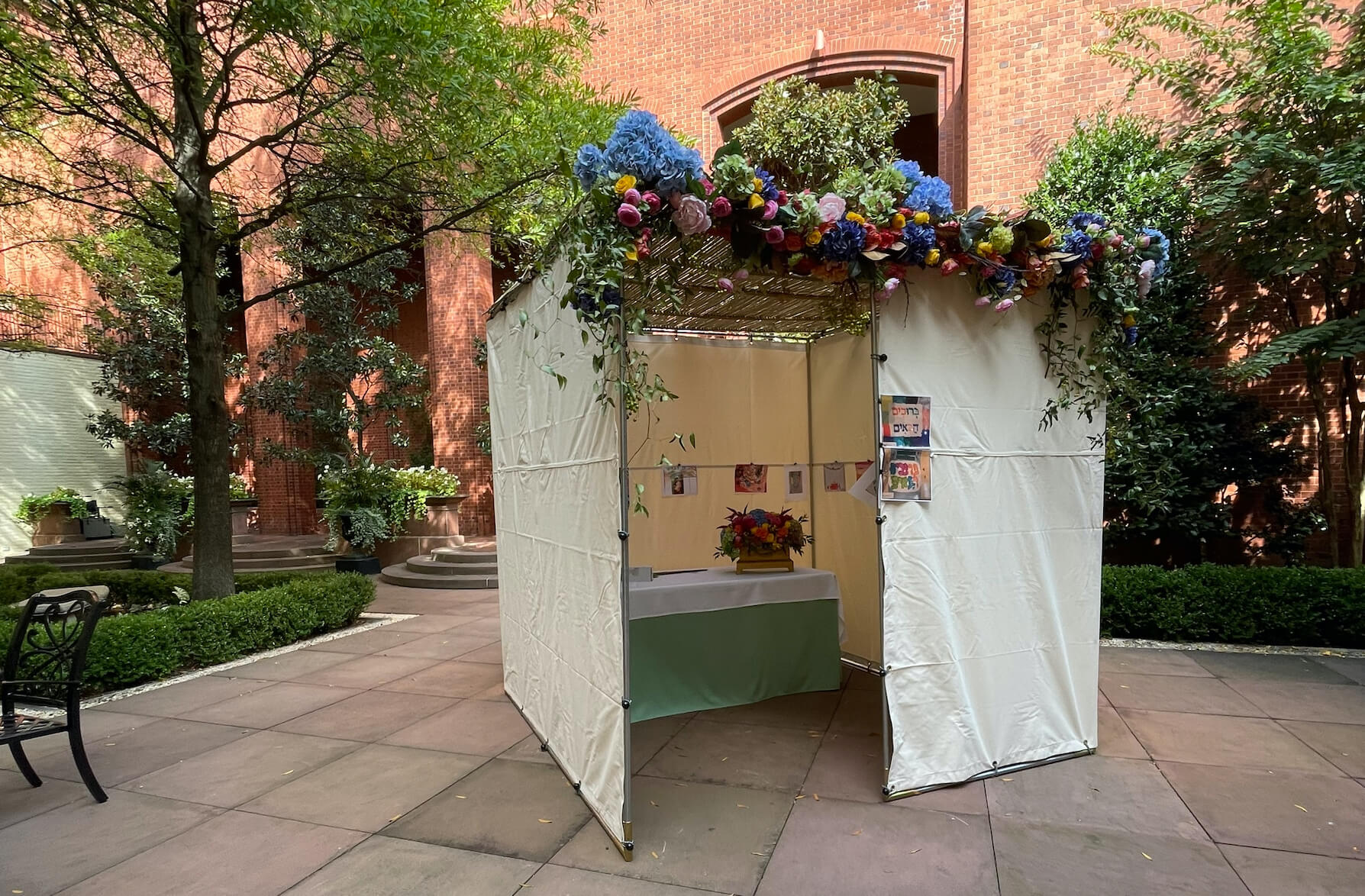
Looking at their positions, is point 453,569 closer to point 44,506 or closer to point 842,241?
point 842,241

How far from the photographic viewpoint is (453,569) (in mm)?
11102

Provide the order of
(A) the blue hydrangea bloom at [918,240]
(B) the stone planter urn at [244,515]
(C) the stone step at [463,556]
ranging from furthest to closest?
1. (B) the stone planter urn at [244,515]
2. (C) the stone step at [463,556]
3. (A) the blue hydrangea bloom at [918,240]

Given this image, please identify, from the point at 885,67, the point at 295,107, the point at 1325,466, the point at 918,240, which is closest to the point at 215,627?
the point at 295,107

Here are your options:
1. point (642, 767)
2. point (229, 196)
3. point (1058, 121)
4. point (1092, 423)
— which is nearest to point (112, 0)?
point (229, 196)

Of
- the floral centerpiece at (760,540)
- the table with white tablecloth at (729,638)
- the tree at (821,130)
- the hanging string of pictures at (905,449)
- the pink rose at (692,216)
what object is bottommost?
the table with white tablecloth at (729,638)

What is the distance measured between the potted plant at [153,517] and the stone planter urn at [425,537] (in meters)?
3.38

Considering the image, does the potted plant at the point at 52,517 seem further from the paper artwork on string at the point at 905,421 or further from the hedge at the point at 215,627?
the paper artwork on string at the point at 905,421

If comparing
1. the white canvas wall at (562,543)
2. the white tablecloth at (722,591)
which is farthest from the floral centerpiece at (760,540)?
the white canvas wall at (562,543)

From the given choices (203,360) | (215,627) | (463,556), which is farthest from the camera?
(463,556)

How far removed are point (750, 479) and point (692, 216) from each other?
3240 mm

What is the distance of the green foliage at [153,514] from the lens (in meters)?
12.6

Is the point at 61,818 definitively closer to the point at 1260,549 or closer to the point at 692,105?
the point at 1260,549

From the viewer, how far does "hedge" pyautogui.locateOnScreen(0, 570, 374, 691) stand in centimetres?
587

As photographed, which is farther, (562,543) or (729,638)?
(729,638)
